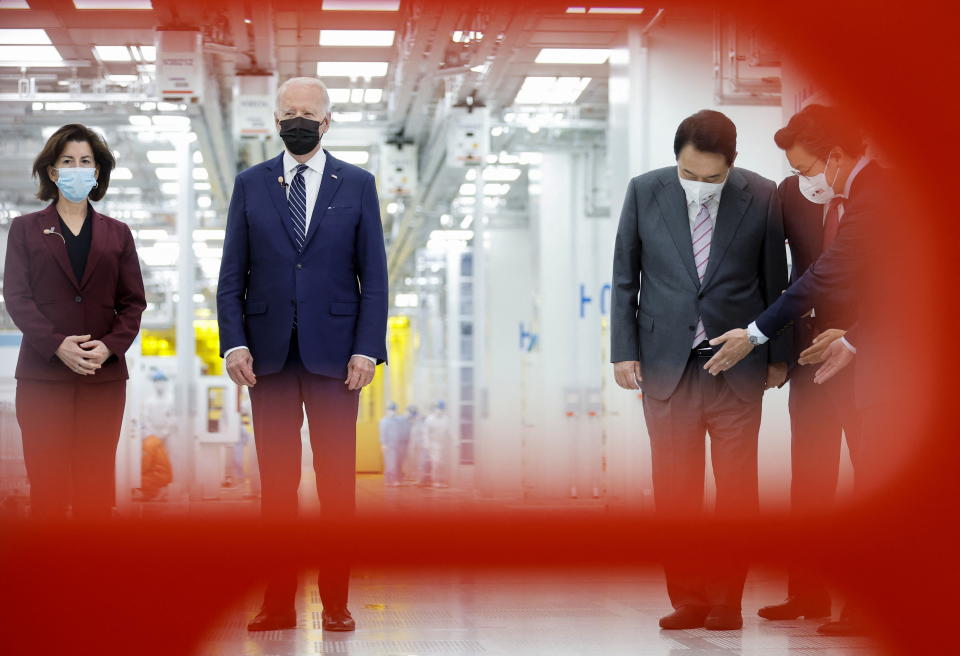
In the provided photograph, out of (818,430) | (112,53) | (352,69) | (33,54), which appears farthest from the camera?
(352,69)

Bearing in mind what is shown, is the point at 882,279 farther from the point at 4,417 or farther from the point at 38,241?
the point at 4,417

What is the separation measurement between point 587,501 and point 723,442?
6759mm

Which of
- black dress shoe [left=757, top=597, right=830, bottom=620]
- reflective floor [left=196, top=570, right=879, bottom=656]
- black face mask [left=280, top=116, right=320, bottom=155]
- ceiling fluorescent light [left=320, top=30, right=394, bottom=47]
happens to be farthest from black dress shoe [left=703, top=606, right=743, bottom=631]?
ceiling fluorescent light [left=320, top=30, right=394, bottom=47]

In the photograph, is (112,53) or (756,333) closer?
(756,333)

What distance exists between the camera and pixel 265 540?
86.0 inches

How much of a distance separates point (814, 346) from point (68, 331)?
5.70 feet

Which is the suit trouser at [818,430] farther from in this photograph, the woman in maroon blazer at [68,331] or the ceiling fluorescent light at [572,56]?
the ceiling fluorescent light at [572,56]

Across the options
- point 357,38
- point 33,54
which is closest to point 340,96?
point 357,38

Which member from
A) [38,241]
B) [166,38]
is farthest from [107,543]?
[166,38]

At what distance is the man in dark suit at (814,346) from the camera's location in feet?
8.57

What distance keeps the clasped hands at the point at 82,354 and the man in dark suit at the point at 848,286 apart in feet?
4.49

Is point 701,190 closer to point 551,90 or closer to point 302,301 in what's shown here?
point 302,301

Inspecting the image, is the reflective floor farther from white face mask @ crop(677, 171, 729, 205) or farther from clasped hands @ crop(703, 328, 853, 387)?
white face mask @ crop(677, 171, 729, 205)

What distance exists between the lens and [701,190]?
259 centimetres
